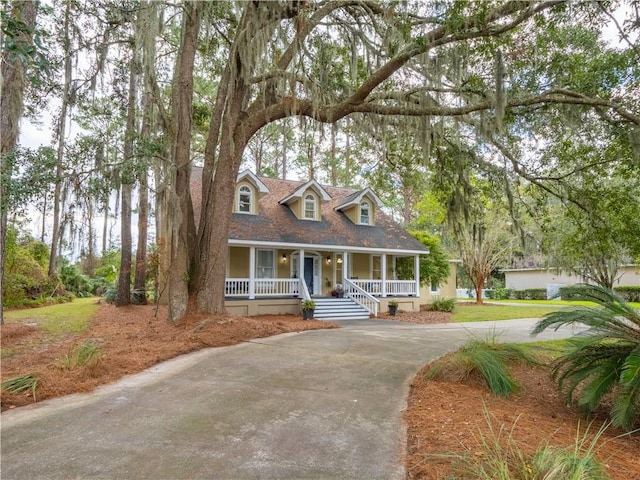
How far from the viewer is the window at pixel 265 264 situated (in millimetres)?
15719

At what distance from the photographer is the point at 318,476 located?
9.03 feet

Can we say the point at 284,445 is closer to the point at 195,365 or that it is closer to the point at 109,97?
the point at 195,365

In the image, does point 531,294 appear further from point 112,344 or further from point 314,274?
point 112,344

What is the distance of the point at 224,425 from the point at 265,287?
1094 cm

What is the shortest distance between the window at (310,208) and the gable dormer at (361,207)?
6.46 ft

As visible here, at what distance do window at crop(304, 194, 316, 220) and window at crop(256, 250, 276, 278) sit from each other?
93.3 inches

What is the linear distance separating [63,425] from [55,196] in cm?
516

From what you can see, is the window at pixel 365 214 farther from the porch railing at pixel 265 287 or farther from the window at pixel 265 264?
the porch railing at pixel 265 287

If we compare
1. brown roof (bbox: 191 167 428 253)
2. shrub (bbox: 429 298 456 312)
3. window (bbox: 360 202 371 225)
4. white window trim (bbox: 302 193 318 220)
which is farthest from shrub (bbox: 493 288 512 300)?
white window trim (bbox: 302 193 318 220)

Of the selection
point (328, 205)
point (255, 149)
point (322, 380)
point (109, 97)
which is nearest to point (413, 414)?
point (322, 380)

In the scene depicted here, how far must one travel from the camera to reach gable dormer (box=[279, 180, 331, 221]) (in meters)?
16.3

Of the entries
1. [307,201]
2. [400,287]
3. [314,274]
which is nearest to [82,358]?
[314,274]

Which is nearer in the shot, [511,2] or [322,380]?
[322,380]

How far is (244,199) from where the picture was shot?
50.4 feet
